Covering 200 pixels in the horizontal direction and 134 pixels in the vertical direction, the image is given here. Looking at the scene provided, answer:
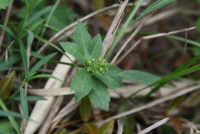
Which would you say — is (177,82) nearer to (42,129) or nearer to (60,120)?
(60,120)

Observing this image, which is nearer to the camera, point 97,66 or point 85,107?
point 97,66

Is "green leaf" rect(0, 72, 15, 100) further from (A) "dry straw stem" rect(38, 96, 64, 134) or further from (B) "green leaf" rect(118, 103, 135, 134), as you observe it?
(B) "green leaf" rect(118, 103, 135, 134)

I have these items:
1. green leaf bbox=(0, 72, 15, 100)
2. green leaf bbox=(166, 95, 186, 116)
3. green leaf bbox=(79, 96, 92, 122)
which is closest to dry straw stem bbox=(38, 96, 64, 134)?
green leaf bbox=(79, 96, 92, 122)

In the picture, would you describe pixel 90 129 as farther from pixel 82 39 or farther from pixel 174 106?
pixel 174 106

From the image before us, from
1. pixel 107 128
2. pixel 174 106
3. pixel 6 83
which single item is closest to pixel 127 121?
pixel 107 128

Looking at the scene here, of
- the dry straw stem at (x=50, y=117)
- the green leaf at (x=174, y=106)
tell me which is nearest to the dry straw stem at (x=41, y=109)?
the dry straw stem at (x=50, y=117)

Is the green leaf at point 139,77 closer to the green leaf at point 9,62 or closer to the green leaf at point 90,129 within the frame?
the green leaf at point 90,129

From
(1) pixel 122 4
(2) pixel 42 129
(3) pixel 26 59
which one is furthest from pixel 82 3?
(2) pixel 42 129
